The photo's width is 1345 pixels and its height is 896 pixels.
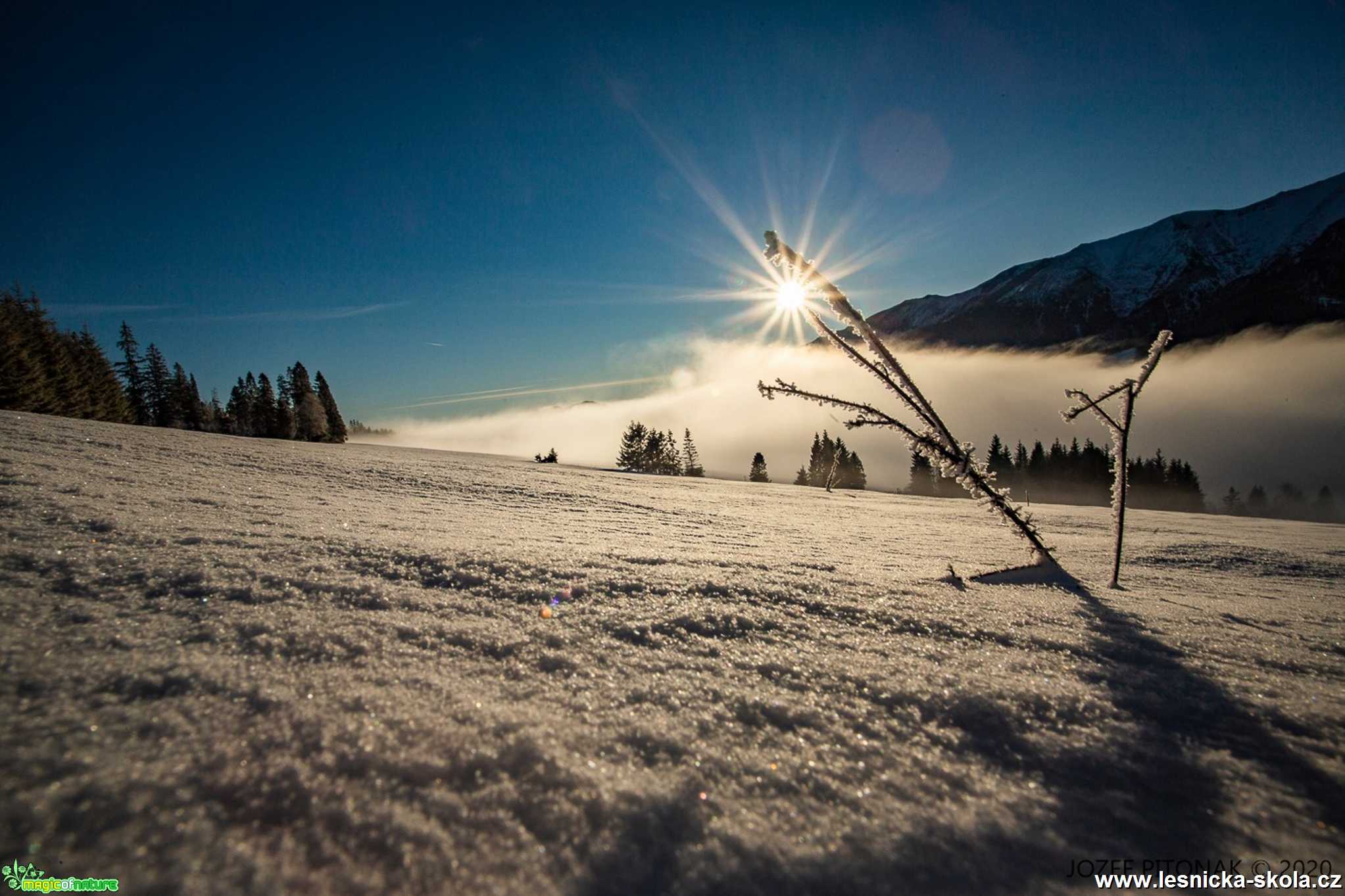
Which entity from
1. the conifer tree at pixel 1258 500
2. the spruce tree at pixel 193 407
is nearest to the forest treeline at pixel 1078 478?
the conifer tree at pixel 1258 500

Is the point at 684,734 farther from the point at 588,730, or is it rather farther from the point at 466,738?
the point at 466,738

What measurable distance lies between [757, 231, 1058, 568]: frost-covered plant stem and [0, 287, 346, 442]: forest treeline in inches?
1729

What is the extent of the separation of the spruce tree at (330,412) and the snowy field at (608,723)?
49.2m

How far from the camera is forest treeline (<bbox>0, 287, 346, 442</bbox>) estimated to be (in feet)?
94.8

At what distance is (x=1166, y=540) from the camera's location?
9492 mm

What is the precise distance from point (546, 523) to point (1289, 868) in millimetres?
6536

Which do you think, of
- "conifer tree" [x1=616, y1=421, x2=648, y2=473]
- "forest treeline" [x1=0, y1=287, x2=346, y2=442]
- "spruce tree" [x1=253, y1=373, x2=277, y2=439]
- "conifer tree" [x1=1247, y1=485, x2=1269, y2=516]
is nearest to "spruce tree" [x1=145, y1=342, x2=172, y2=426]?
"forest treeline" [x1=0, y1=287, x2=346, y2=442]

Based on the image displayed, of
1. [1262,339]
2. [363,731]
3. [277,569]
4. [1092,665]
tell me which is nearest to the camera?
[363,731]

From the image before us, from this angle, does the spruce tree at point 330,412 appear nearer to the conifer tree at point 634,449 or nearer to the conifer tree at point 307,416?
the conifer tree at point 307,416

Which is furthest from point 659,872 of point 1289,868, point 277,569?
point 277,569

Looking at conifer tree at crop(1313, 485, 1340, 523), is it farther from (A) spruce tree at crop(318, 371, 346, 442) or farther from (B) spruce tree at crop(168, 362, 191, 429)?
(B) spruce tree at crop(168, 362, 191, 429)

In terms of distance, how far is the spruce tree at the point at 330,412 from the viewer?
45.2m

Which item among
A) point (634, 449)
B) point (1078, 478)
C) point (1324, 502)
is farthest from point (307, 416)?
point (1324, 502)

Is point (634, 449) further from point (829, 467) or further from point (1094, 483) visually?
point (1094, 483)
